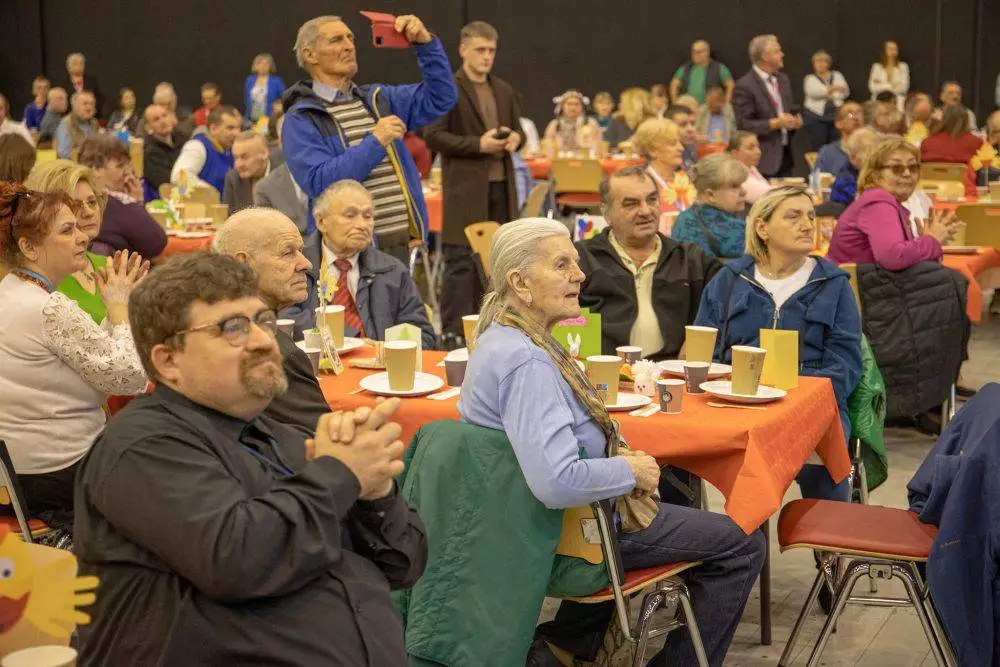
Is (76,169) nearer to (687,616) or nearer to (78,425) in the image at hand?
(78,425)

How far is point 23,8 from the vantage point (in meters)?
18.5

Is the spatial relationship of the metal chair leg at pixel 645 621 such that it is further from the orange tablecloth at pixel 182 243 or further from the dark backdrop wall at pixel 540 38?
the dark backdrop wall at pixel 540 38

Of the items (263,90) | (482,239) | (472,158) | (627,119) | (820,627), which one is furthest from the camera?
(263,90)

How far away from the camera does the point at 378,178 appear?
16.3 ft

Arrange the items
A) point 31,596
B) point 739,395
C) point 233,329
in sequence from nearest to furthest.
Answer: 1. point 31,596
2. point 233,329
3. point 739,395

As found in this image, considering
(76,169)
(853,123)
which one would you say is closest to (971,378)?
(853,123)

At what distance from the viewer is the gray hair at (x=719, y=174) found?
524cm

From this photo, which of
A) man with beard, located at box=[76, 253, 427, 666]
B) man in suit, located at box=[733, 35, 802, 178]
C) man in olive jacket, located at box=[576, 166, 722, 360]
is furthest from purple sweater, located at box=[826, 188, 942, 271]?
man in suit, located at box=[733, 35, 802, 178]

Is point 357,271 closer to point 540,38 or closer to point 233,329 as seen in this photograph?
point 233,329

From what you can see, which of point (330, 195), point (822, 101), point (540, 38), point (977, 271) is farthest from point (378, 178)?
point (540, 38)

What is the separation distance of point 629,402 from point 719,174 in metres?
2.26

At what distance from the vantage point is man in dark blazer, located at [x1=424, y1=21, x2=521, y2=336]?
6.64 m

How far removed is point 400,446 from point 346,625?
28cm

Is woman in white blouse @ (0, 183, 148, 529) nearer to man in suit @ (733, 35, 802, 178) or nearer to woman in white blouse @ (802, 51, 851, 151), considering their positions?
man in suit @ (733, 35, 802, 178)
